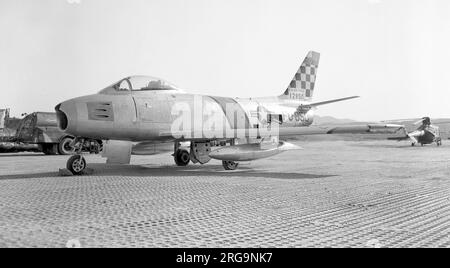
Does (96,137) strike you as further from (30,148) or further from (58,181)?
(30,148)

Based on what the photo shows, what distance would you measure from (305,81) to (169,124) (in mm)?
6644

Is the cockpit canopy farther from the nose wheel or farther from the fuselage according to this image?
the nose wheel

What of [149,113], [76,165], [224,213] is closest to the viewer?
[224,213]

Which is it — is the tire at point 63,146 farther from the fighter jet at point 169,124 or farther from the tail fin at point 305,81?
the tail fin at point 305,81

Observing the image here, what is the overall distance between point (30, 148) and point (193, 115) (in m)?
14.1

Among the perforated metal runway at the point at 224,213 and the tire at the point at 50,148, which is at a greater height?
the perforated metal runway at the point at 224,213

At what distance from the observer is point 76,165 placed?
8070 mm

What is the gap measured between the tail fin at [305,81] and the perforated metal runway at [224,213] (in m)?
7.01

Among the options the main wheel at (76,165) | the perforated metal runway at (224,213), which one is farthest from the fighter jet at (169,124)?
the perforated metal runway at (224,213)

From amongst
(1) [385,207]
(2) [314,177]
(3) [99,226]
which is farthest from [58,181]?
(1) [385,207]

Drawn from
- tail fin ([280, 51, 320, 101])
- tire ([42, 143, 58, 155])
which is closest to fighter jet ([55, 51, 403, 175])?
tail fin ([280, 51, 320, 101])

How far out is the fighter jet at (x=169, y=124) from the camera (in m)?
8.00

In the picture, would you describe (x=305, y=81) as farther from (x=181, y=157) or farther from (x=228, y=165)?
(x=228, y=165)

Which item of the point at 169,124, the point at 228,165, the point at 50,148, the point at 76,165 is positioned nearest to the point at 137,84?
the point at 169,124
